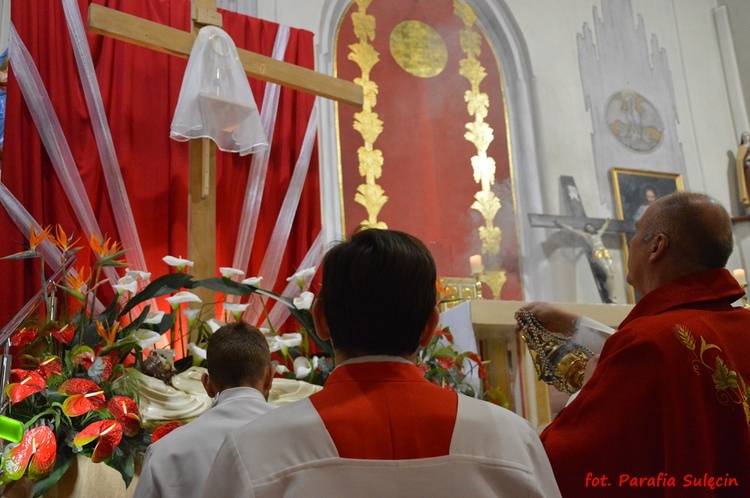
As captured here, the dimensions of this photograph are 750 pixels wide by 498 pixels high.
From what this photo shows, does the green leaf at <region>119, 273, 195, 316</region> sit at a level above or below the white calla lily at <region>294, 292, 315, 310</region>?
above

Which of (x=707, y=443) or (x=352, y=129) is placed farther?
(x=352, y=129)

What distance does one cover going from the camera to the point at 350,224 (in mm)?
6383

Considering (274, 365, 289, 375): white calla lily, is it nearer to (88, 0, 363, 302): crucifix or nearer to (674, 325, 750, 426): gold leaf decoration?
(88, 0, 363, 302): crucifix

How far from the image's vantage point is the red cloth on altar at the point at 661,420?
1.79 metres

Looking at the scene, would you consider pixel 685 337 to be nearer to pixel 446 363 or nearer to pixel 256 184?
pixel 446 363

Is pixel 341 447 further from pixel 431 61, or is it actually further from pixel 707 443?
pixel 431 61

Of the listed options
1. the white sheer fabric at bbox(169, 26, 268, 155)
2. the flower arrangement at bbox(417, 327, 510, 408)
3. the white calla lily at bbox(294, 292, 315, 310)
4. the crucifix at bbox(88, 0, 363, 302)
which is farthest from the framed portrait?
the white calla lily at bbox(294, 292, 315, 310)

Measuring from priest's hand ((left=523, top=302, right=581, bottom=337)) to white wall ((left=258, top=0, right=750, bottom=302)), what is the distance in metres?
4.36

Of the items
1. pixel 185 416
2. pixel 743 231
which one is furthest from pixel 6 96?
pixel 743 231

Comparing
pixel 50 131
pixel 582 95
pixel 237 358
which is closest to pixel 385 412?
pixel 237 358

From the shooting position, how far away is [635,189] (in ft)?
25.4

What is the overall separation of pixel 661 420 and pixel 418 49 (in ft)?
19.1

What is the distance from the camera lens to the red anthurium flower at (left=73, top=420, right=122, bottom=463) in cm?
256

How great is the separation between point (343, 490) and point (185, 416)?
1.89 metres
